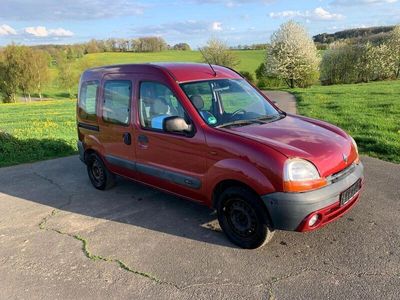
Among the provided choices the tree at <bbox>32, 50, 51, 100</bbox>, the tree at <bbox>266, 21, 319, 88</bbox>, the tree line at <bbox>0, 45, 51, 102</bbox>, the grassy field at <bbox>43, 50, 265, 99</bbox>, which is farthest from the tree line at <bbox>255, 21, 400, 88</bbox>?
the tree line at <bbox>0, 45, 51, 102</bbox>

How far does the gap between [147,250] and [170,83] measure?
1.96 m

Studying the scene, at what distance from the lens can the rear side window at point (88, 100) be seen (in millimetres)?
6047

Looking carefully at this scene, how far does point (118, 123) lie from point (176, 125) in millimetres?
1448

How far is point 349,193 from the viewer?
159 inches

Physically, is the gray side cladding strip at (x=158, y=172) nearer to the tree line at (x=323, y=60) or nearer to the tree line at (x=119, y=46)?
the tree line at (x=323, y=60)

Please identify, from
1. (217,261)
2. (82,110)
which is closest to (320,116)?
(82,110)

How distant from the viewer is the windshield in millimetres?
4543

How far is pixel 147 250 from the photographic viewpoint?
4199 millimetres

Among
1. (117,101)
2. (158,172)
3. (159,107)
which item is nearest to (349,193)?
(158,172)

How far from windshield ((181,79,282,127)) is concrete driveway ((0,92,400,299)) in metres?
1.30

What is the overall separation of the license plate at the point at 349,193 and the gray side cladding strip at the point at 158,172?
5.04ft

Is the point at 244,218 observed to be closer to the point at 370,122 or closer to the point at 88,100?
the point at 88,100

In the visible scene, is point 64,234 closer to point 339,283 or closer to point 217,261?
point 217,261

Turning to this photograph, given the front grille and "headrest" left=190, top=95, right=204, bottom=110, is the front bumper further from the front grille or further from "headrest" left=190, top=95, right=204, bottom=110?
"headrest" left=190, top=95, right=204, bottom=110
